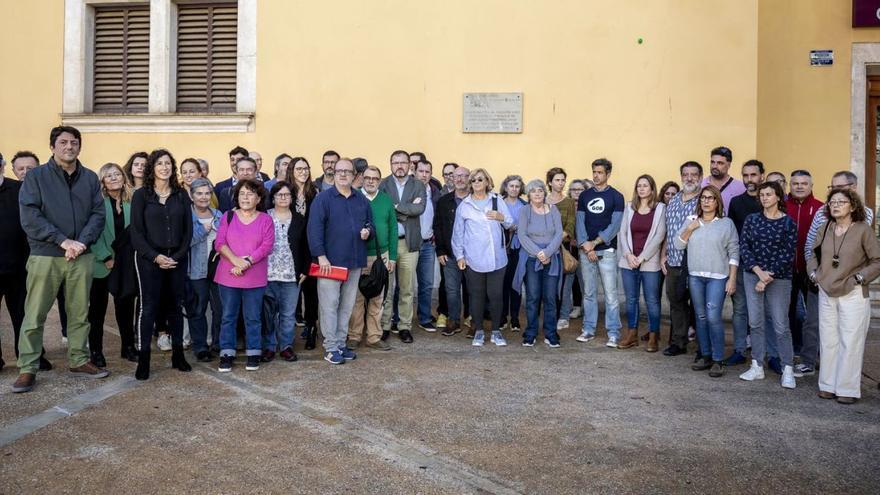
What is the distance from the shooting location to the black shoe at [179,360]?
607cm

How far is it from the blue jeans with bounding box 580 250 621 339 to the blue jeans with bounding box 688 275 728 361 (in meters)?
1.08

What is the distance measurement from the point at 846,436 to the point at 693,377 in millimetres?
1560

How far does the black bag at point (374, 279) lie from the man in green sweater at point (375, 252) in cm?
10

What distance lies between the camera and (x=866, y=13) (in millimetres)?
10062

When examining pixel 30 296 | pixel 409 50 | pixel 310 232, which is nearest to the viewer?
pixel 30 296

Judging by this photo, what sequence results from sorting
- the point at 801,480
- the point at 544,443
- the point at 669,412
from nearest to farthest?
the point at 801,480, the point at 544,443, the point at 669,412

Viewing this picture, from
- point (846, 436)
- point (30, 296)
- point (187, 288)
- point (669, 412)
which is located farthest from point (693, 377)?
point (30, 296)

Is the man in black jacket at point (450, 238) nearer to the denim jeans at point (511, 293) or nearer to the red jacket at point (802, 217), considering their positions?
the denim jeans at point (511, 293)

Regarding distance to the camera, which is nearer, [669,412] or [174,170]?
[669,412]

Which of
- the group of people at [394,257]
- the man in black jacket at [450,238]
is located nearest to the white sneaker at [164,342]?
the group of people at [394,257]

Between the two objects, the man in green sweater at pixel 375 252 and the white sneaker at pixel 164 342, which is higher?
the man in green sweater at pixel 375 252

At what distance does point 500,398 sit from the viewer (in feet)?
17.7

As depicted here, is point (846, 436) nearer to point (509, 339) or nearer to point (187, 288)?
point (509, 339)

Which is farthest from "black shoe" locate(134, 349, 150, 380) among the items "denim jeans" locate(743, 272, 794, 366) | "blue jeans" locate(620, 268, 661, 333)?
"denim jeans" locate(743, 272, 794, 366)
